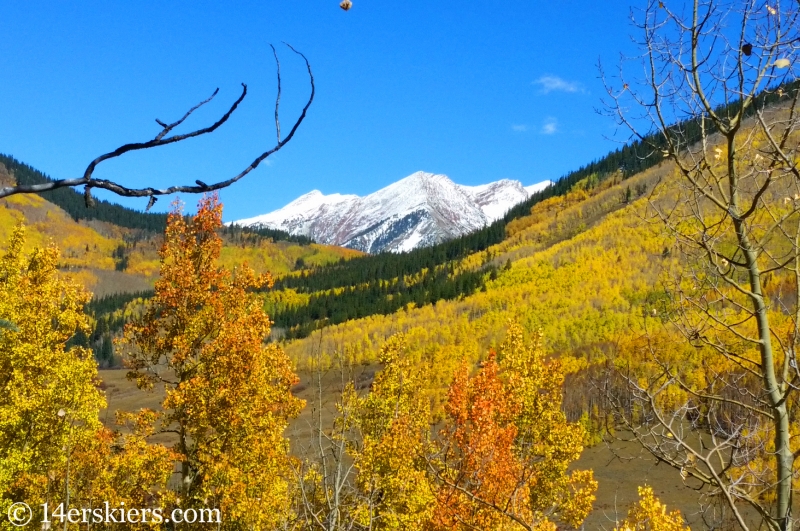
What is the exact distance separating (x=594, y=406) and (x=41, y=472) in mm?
40194

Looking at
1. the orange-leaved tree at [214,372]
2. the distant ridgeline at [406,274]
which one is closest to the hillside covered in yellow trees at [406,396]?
the orange-leaved tree at [214,372]

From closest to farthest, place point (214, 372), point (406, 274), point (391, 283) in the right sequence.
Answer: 1. point (214, 372)
2. point (391, 283)
3. point (406, 274)

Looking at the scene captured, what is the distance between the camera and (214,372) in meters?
11.4

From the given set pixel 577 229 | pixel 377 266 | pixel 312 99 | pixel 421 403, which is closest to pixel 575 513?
pixel 421 403

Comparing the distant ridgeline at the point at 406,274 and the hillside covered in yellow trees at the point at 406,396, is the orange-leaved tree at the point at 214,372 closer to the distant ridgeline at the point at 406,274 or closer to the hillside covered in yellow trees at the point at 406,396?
the hillside covered in yellow trees at the point at 406,396

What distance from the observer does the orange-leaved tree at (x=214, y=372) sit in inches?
435

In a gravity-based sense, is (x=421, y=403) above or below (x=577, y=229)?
below

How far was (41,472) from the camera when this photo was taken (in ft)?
43.7

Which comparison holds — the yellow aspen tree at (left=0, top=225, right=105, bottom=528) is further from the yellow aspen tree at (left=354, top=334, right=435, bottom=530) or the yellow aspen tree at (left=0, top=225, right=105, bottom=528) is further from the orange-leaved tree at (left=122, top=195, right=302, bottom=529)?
the yellow aspen tree at (left=354, top=334, right=435, bottom=530)

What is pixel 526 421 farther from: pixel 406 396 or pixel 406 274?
pixel 406 274

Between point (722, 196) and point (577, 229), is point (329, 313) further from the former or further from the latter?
point (722, 196)

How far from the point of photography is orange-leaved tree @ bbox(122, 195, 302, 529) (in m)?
11.0

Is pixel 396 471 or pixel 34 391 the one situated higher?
pixel 34 391

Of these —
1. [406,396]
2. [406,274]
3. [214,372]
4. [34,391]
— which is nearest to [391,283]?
[406,274]
